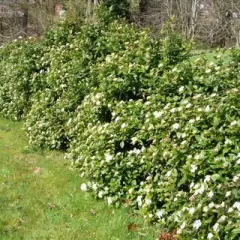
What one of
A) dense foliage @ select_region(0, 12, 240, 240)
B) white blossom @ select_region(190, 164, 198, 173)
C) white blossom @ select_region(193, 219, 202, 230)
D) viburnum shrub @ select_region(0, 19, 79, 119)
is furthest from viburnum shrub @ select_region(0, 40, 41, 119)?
white blossom @ select_region(193, 219, 202, 230)

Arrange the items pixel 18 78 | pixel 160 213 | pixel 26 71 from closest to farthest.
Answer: pixel 160 213, pixel 26 71, pixel 18 78

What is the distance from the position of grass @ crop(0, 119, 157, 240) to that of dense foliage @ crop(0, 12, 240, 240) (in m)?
0.21

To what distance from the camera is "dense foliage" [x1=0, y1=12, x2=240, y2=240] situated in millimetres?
3791

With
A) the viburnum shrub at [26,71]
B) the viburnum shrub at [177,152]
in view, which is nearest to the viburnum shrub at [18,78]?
the viburnum shrub at [26,71]

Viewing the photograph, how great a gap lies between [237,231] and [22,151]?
16.6 ft

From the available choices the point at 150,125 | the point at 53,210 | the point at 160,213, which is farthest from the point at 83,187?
the point at 160,213

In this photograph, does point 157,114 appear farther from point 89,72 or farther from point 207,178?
point 89,72

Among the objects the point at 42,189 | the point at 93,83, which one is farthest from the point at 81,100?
the point at 42,189

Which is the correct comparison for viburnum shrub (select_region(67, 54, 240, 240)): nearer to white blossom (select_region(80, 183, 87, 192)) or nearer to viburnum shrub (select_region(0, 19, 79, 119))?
white blossom (select_region(80, 183, 87, 192))

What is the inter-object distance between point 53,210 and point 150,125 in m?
1.55

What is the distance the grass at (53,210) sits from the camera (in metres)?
4.25

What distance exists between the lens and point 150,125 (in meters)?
4.88

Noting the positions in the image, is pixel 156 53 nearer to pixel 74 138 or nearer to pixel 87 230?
pixel 74 138

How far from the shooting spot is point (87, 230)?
4293mm
